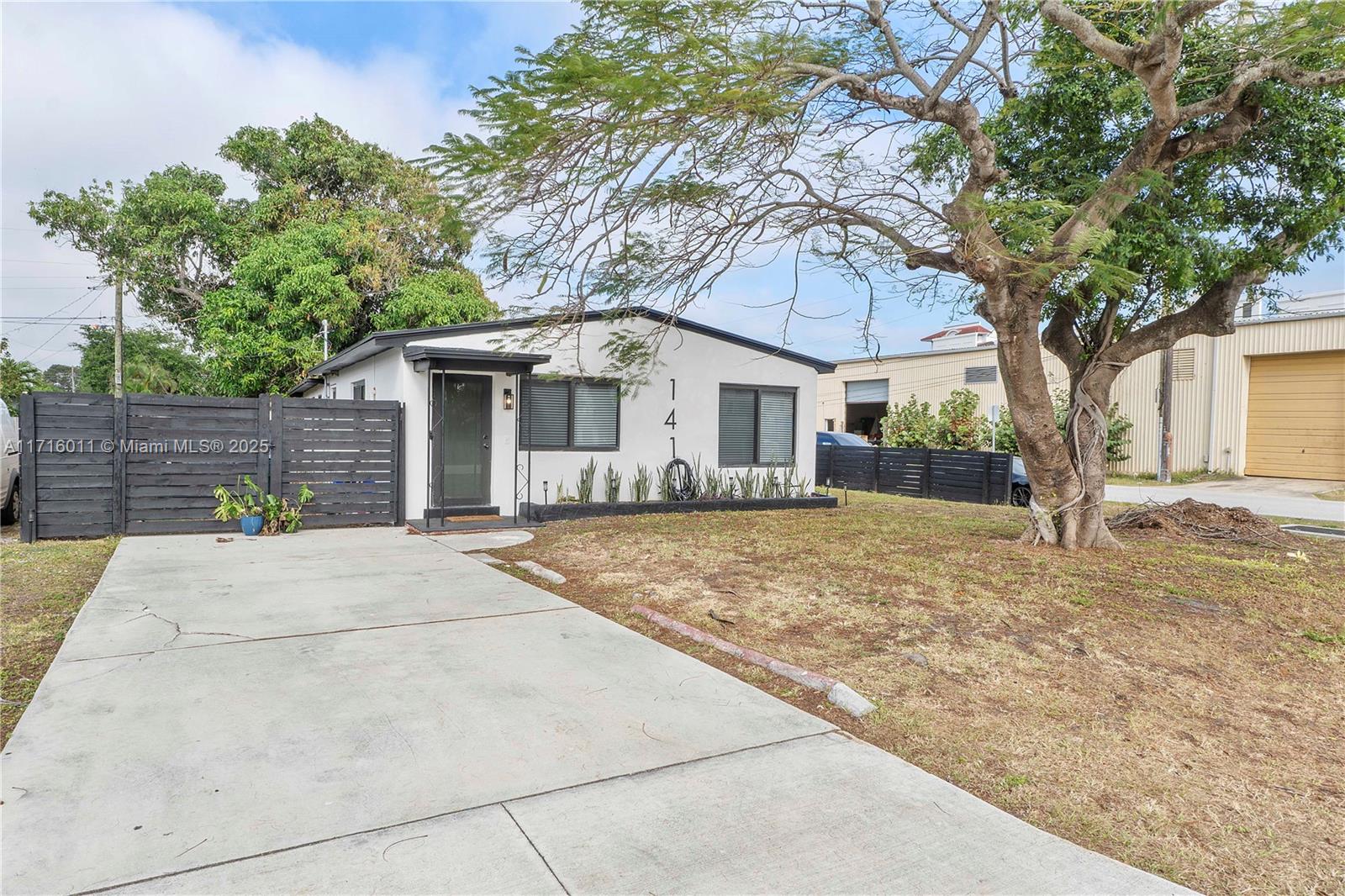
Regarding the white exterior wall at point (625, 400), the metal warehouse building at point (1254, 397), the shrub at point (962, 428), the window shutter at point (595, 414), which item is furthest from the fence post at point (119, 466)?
the metal warehouse building at point (1254, 397)

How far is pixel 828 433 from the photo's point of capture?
20.8 metres

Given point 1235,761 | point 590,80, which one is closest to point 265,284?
point 590,80

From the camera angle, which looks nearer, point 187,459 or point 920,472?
point 187,459

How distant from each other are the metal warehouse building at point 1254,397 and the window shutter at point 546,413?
1324 centimetres

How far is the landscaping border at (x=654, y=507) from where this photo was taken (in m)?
10.8

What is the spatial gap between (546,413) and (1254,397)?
63.8ft

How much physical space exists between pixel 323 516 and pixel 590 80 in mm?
7359

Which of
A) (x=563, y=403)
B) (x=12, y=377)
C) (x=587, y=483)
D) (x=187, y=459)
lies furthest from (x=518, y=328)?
(x=12, y=377)

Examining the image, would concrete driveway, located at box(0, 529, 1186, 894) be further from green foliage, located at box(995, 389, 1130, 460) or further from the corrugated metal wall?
the corrugated metal wall

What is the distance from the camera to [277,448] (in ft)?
32.0

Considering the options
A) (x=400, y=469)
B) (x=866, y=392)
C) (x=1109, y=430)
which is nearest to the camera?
(x=400, y=469)

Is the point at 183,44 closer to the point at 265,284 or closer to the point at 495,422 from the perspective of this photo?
the point at 495,422

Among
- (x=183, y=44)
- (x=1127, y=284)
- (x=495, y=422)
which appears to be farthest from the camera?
(x=495, y=422)

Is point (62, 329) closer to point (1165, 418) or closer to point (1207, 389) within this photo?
point (1165, 418)
